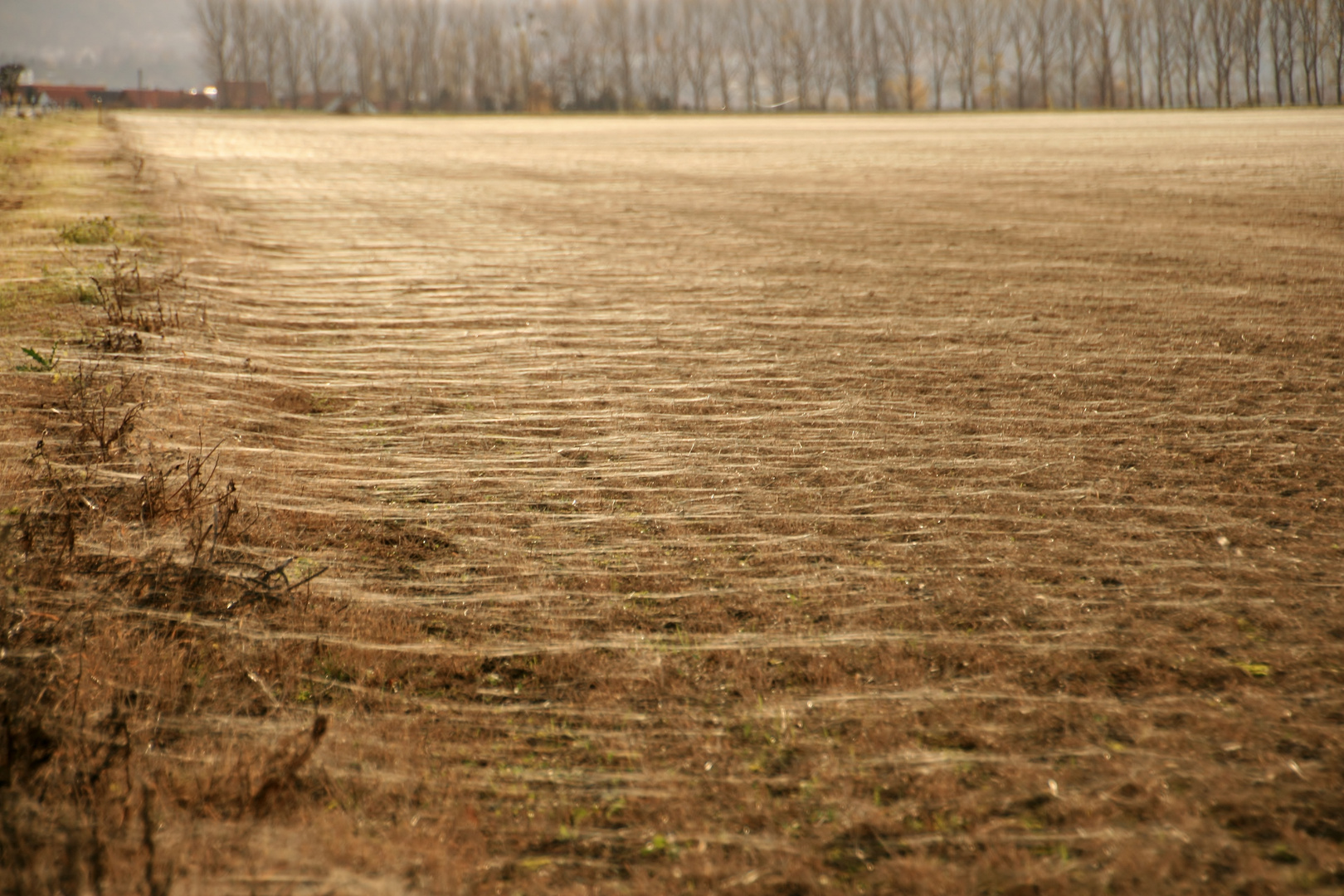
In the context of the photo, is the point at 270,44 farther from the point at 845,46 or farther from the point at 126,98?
the point at 845,46

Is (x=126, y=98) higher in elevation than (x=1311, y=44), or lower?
higher

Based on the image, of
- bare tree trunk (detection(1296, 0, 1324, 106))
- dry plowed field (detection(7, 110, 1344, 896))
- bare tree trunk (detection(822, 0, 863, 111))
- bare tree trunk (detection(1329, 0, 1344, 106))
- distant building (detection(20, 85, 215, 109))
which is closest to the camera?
dry plowed field (detection(7, 110, 1344, 896))

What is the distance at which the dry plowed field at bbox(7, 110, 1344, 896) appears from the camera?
217 centimetres

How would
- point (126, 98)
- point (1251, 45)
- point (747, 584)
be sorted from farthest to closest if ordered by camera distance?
1. point (126, 98)
2. point (1251, 45)
3. point (747, 584)

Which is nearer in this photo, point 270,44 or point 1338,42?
point 1338,42

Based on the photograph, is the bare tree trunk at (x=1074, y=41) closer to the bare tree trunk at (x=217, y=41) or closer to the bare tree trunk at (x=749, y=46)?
the bare tree trunk at (x=749, y=46)

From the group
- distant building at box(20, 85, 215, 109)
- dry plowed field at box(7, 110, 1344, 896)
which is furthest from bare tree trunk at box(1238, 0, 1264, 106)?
distant building at box(20, 85, 215, 109)

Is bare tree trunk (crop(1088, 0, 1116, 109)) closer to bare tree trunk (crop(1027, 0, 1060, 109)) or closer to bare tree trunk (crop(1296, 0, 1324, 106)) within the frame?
bare tree trunk (crop(1027, 0, 1060, 109))

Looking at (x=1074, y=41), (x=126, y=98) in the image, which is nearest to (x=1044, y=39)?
(x=1074, y=41)

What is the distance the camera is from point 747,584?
3.32 metres

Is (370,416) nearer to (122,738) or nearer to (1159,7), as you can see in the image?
(122,738)

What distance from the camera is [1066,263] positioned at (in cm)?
830

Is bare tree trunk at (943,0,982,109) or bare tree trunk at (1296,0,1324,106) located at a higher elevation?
bare tree trunk at (943,0,982,109)

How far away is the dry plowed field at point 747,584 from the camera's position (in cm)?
217
